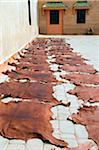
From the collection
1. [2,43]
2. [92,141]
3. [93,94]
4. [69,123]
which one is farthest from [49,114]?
→ [2,43]

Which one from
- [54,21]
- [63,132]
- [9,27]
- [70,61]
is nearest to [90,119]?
[63,132]

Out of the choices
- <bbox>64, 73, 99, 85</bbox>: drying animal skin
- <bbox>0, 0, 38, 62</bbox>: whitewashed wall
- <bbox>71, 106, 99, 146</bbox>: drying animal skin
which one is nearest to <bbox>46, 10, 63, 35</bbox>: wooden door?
<bbox>0, 0, 38, 62</bbox>: whitewashed wall

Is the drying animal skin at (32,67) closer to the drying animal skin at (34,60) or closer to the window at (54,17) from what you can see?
the drying animal skin at (34,60)

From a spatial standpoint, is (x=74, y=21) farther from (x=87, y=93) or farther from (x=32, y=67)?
(x=87, y=93)

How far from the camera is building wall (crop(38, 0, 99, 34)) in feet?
63.3

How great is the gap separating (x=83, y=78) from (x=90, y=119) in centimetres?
213

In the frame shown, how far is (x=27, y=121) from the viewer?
3102 millimetres

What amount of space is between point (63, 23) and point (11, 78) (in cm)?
1487

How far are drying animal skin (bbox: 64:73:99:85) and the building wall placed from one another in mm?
14254

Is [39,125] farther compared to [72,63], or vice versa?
[72,63]

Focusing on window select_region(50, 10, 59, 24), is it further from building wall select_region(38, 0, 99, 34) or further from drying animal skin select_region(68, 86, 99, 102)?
drying animal skin select_region(68, 86, 99, 102)

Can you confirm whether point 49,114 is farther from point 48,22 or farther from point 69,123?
point 48,22

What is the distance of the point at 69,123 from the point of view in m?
3.12

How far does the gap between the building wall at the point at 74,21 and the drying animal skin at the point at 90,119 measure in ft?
53.4
